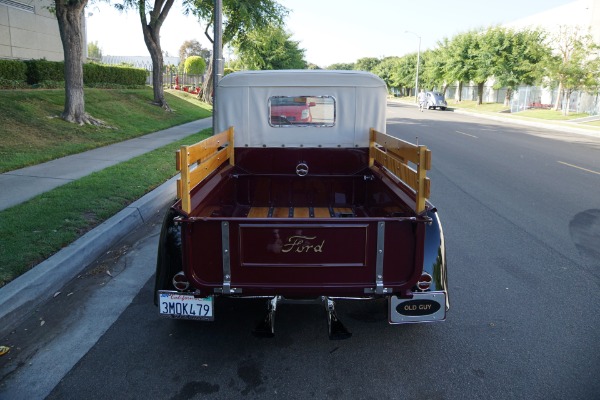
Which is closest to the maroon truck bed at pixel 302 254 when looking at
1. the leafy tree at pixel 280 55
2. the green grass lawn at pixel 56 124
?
the green grass lawn at pixel 56 124

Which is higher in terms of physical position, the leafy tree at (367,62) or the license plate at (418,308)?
the leafy tree at (367,62)

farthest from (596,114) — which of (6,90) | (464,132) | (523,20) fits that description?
(6,90)

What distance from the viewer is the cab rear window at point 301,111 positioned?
17.6 feet

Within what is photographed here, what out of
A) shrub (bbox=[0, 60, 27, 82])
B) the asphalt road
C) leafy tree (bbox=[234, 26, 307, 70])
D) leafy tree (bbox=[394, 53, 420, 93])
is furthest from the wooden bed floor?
leafy tree (bbox=[394, 53, 420, 93])

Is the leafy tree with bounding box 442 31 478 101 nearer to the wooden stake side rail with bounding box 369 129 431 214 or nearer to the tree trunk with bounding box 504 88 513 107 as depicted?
the tree trunk with bounding box 504 88 513 107

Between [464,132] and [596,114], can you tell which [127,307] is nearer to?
[464,132]

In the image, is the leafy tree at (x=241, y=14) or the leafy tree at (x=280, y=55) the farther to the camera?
the leafy tree at (x=280, y=55)

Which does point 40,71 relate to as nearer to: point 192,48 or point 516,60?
point 516,60

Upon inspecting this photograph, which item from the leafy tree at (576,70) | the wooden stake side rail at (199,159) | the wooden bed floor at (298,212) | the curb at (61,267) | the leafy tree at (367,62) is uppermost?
the leafy tree at (367,62)

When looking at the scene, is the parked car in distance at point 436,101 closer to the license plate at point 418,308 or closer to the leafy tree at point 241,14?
the leafy tree at point 241,14

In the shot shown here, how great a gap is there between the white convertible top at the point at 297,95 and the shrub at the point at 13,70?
1357cm

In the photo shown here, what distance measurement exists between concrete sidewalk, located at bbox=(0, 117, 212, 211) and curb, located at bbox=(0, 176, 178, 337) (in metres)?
1.55

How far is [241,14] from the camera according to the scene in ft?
67.8

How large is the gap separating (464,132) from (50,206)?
17809mm
